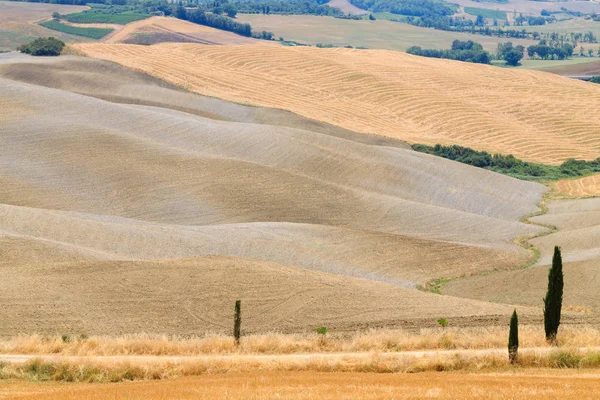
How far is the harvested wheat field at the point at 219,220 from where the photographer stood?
4119 cm

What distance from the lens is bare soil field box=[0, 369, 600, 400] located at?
24391 millimetres

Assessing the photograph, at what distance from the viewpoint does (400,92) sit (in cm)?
12838

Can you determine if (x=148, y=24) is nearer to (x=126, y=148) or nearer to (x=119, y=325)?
(x=126, y=148)

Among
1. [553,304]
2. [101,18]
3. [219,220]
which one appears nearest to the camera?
[553,304]

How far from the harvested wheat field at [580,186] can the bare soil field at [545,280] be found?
20691 mm

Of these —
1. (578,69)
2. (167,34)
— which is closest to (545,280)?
(167,34)

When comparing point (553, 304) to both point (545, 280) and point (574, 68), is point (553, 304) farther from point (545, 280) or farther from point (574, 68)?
point (574, 68)

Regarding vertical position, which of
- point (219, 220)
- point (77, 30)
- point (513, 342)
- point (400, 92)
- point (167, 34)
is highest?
point (513, 342)

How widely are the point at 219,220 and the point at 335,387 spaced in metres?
39.7

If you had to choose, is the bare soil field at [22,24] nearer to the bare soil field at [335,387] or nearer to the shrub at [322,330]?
the shrub at [322,330]

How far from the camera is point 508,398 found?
941 inches

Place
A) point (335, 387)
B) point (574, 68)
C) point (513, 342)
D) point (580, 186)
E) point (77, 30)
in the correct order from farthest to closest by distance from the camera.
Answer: point (574, 68), point (77, 30), point (580, 186), point (513, 342), point (335, 387)

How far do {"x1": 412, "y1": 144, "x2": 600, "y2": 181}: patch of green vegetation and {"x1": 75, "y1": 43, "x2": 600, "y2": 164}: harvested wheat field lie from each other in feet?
11.6

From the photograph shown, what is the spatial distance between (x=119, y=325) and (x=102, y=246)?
14.7 meters
